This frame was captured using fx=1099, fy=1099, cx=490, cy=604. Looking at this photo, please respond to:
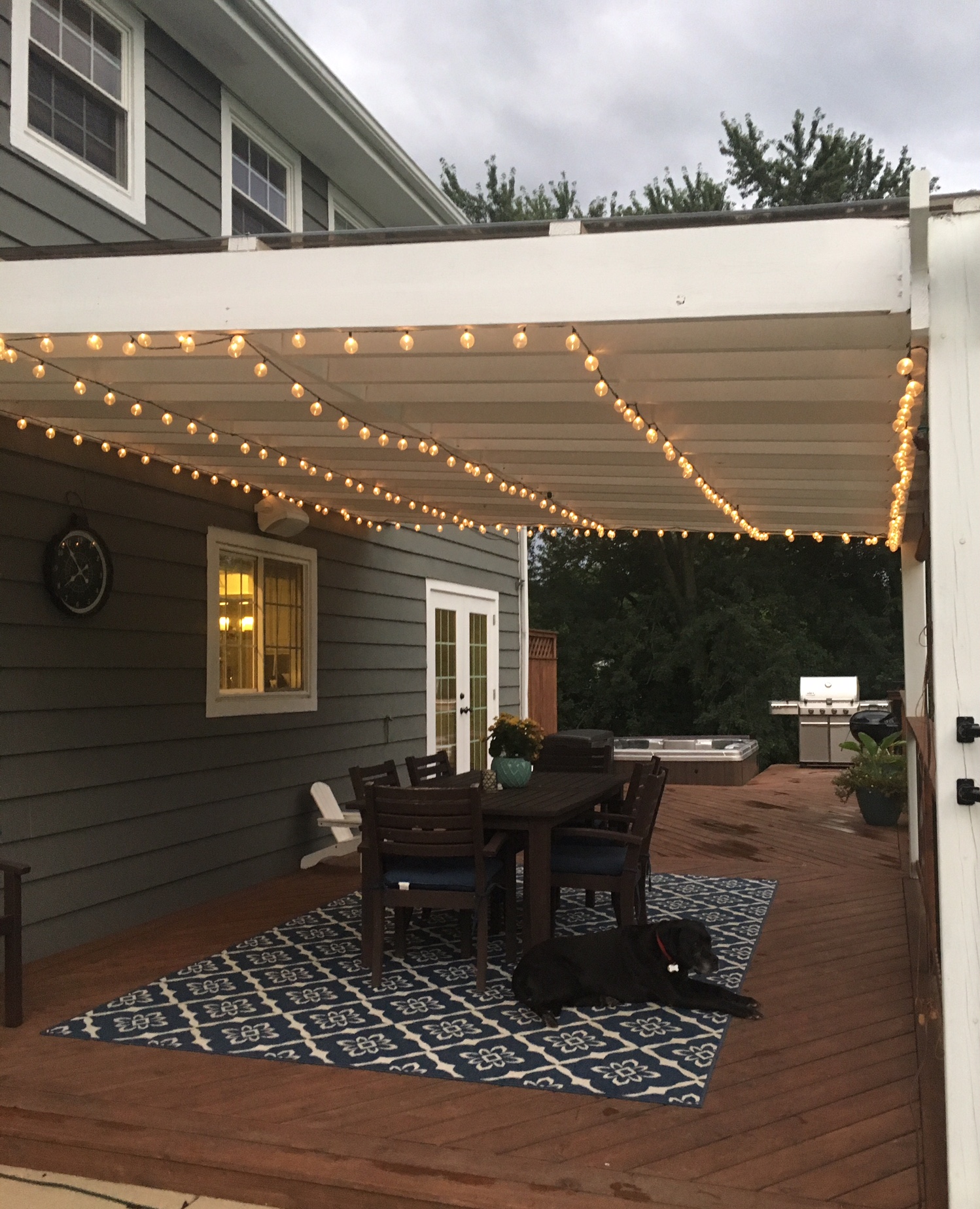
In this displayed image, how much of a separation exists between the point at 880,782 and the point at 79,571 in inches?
248

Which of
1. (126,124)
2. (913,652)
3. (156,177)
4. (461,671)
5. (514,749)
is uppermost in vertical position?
(126,124)

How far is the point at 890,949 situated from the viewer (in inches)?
202

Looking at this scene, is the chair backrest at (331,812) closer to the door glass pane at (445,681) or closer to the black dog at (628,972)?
the door glass pane at (445,681)

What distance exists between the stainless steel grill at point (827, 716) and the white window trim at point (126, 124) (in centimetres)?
1094

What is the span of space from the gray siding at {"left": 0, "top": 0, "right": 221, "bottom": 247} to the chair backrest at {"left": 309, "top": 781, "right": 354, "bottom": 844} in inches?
139

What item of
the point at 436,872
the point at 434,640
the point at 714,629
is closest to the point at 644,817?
the point at 436,872

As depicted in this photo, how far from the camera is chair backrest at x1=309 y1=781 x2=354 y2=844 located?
279 inches

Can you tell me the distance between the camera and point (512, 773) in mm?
5758

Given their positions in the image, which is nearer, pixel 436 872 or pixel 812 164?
pixel 436 872

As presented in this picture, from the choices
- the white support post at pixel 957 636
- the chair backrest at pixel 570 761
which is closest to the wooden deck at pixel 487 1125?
the white support post at pixel 957 636

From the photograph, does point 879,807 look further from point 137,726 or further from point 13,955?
point 13,955

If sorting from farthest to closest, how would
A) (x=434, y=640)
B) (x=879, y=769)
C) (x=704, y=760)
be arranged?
(x=704, y=760), (x=434, y=640), (x=879, y=769)

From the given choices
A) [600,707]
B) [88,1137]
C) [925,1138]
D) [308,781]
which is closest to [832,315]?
[925,1138]

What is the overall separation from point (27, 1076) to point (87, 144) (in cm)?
436
